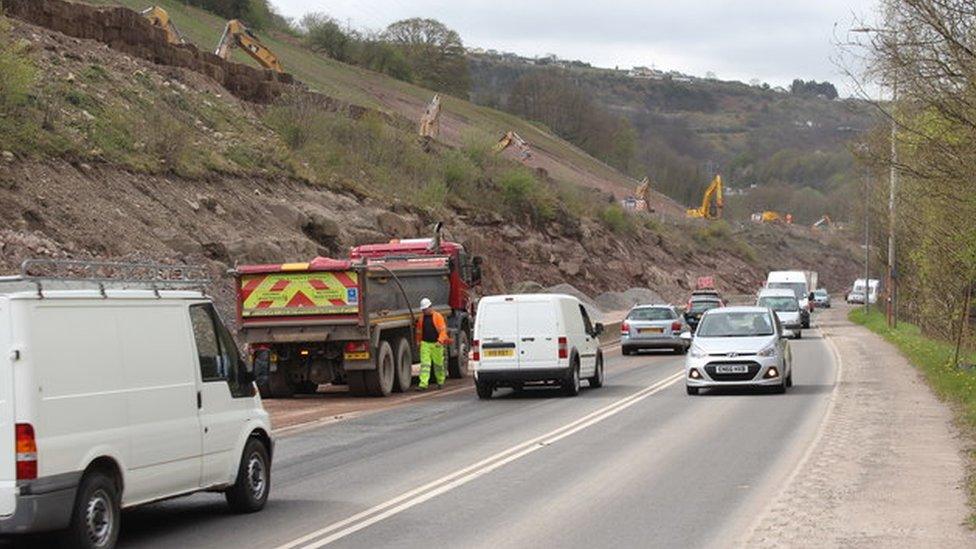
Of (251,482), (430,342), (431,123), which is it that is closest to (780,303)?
(430,342)

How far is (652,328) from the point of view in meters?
45.0

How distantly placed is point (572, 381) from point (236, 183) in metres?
25.4

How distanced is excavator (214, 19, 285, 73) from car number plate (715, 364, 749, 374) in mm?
46965

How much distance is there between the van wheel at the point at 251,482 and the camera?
1321 cm

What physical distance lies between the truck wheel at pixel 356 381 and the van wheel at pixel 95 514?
17268mm

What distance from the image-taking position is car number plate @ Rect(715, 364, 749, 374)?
27.5 metres

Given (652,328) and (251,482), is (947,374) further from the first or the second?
(251,482)

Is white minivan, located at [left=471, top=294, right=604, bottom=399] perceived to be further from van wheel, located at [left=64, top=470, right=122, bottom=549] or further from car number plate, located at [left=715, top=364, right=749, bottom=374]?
van wheel, located at [left=64, top=470, right=122, bottom=549]

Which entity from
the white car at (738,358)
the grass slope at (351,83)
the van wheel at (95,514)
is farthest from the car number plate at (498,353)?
the grass slope at (351,83)

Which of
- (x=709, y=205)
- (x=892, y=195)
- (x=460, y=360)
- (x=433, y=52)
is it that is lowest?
(x=460, y=360)

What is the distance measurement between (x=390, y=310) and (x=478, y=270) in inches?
310

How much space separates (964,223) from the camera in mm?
28312

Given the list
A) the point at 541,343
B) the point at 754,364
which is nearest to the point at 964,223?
the point at 754,364

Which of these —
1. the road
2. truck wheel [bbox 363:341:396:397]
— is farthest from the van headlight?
truck wheel [bbox 363:341:396:397]
